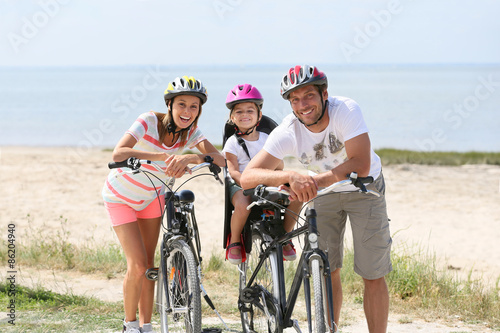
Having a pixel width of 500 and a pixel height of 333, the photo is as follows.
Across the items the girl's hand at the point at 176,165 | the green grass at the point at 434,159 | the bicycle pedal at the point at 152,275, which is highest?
the green grass at the point at 434,159

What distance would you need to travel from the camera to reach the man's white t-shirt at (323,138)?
3.85 metres

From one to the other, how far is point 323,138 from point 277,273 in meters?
0.96

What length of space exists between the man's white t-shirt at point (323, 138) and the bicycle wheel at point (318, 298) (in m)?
0.79

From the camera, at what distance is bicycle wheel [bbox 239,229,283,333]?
159 inches

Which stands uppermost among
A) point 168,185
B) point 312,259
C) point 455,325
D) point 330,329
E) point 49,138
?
point 49,138

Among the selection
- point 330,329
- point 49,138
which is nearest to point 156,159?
point 330,329

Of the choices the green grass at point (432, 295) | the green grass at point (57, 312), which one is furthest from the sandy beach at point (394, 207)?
the green grass at point (432, 295)

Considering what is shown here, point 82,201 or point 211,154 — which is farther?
point 82,201

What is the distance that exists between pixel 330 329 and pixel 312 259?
0.43m

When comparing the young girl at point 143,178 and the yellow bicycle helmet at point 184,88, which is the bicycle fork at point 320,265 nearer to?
the young girl at point 143,178

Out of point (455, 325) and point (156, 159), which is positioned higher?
point (156, 159)

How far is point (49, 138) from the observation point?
107ft

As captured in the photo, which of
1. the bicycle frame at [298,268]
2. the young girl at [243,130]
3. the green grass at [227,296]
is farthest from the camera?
the green grass at [227,296]

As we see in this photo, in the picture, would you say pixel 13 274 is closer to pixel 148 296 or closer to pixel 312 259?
pixel 148 296
